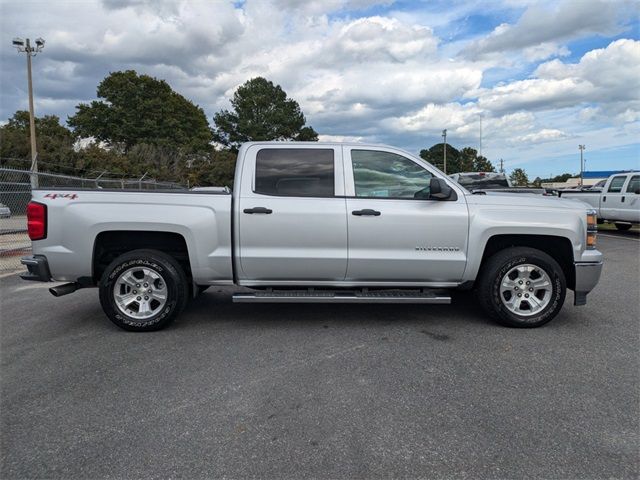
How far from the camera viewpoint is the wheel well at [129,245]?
16.2 feet

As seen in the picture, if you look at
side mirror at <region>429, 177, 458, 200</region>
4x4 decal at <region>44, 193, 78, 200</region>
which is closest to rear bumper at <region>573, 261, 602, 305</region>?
side mirror at <region>429, 177, 458, 200</region>

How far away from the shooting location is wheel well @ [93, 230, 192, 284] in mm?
4930

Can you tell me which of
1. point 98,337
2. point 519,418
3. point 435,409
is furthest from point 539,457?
point 98,337

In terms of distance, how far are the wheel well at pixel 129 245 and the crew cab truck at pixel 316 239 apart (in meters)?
0.02

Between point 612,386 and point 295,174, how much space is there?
11.1ft

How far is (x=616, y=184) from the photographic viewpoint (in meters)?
14.6

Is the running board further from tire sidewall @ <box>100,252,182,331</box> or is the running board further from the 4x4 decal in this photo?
the 4x4 decal

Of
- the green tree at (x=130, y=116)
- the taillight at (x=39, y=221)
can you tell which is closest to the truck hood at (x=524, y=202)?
the taillight at (x=39, y=221)

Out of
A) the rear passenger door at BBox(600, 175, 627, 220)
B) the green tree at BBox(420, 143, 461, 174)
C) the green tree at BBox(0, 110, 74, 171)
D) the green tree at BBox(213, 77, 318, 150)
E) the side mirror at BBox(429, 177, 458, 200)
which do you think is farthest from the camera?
the green tree at BBox(420, 143, 461, 174)

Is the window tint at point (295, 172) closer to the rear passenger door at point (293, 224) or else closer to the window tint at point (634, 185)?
the rear passenger door at point (293, 224)

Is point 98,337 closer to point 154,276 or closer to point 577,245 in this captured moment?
point 154,276

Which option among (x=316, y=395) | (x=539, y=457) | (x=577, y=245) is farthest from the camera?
(x=577, y=245)

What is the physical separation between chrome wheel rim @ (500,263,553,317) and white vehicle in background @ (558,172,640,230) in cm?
1022

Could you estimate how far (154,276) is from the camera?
4812 millimetres
